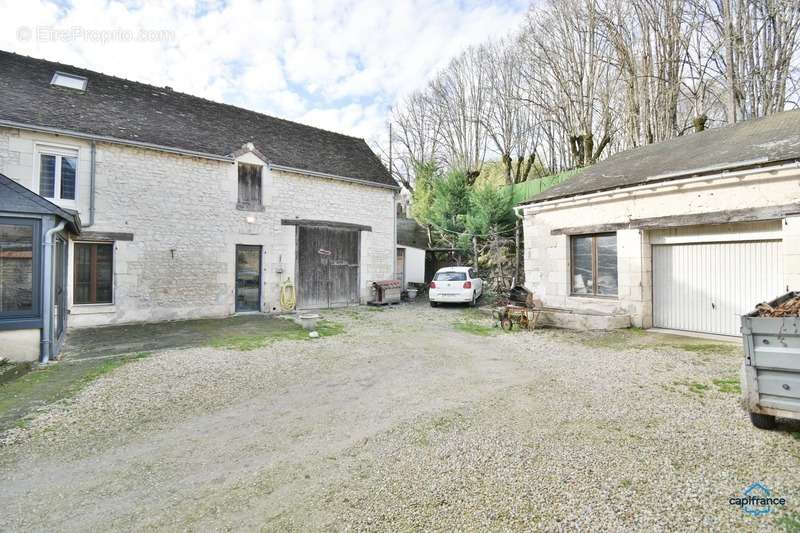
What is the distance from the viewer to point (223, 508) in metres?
2.56

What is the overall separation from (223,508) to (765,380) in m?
4.42

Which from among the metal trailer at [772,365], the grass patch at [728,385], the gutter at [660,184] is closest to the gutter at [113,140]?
the gutter at [660,184]

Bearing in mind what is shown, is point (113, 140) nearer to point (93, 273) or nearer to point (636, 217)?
point (93, 273)

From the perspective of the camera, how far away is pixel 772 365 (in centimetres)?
316

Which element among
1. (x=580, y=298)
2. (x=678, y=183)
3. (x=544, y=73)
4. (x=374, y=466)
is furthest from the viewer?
(x=544, y=73)

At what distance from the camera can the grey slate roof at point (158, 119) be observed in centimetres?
984

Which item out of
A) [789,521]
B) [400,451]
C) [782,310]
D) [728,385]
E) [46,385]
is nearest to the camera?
[789,521]

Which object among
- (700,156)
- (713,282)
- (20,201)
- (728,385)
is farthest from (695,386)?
(20,201)

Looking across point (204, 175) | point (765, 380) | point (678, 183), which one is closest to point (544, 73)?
point (678, 183)

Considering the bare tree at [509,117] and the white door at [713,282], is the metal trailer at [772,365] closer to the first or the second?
the white door at [713,282]

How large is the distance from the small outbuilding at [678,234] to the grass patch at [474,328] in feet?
5.80

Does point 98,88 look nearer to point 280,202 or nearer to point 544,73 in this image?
point 280,202

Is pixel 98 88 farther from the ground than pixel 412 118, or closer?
closer

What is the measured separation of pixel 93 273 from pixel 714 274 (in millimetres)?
14610
